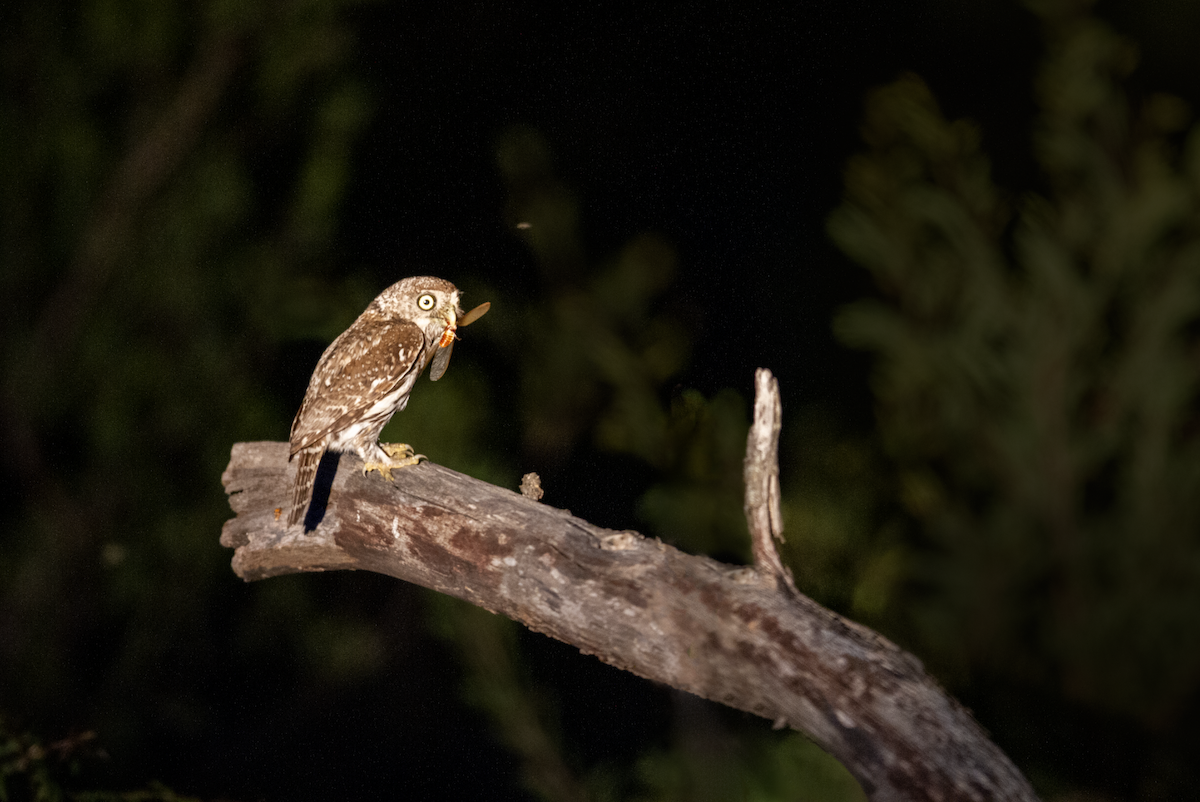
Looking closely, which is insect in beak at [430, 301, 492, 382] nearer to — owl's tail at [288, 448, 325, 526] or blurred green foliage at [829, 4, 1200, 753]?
owl's tail at [288, 448, 325, 526]

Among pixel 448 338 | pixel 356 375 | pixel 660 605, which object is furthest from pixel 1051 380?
pixel 356 375

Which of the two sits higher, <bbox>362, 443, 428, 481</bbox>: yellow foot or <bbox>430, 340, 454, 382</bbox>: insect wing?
<bbox>430, 340, 454, 382</bbox>: insect wing

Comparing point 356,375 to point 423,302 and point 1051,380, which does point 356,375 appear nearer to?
point 423,302

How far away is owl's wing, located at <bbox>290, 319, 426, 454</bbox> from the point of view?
3.89ft

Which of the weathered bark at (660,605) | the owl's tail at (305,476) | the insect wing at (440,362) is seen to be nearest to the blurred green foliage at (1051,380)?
the weathered bark at (660,605)

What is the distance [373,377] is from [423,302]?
0.18 meters

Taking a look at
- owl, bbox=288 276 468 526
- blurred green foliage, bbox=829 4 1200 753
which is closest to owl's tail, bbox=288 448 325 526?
owl, bbox=288 276 468 526

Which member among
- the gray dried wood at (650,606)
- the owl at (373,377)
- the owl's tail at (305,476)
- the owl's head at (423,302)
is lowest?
the gray dried wood at (650,606)

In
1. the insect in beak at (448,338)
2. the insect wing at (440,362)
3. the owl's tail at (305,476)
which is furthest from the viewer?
the insect wing at (440,362)

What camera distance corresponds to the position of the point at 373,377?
4.04 feet

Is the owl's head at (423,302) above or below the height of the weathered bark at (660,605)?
above

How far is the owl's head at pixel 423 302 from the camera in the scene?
1.33 m

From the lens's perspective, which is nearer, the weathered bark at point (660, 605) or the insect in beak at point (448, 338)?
the weathered bark at point (660, 605)

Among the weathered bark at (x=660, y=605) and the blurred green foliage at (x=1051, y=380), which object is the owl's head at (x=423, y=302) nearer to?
the weathered bark at (x=660, y=605)
